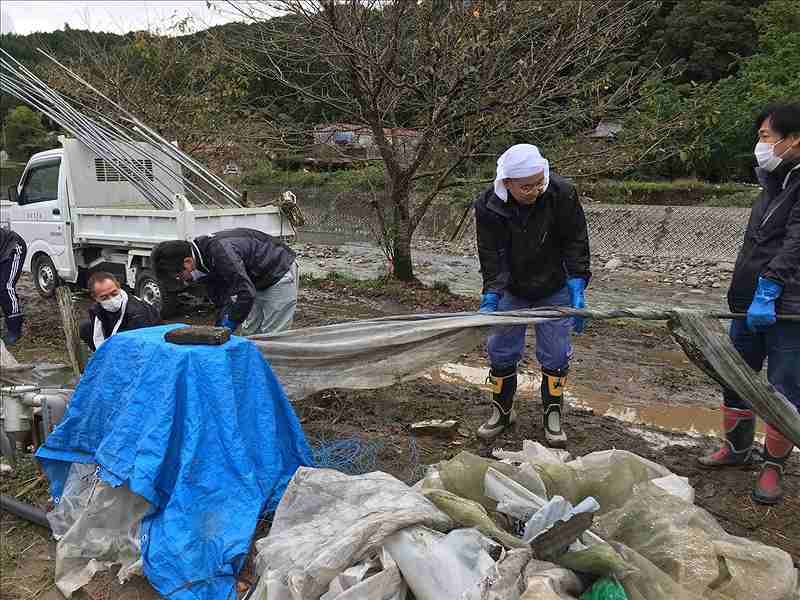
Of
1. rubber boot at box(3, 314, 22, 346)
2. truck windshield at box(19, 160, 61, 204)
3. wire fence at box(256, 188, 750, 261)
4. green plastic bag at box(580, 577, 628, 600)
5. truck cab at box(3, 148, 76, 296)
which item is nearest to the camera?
green plastic bag at box(580, 577, 628, 600)

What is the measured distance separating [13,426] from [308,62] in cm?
620

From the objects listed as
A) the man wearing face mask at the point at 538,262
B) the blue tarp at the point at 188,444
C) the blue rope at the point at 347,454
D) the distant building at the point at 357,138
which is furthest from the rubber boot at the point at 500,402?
the distant building at the point at 357,138

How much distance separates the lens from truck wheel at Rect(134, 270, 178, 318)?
7.11 meters

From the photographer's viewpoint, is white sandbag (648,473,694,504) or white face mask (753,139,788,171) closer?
white sandbag (648,473,694,504)

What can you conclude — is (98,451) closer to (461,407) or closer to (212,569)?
(212,569)

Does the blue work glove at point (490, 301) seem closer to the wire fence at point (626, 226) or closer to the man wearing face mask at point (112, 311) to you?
the man wearing face mask at point (112, 311)

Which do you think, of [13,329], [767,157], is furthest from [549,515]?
[13,329]

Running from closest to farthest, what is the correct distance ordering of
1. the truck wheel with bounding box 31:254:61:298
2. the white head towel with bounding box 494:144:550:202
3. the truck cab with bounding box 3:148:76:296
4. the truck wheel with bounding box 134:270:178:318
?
the white head towel with bounding box 494:144:550:202, the truck wheel with bounding box 134:270:178:318, the truck cab with bounding box 3:148:76:296, the truck wheel with bounding box 31:254:61:298

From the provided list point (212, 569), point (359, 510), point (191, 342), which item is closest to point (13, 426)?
Answer: point (191, 342)

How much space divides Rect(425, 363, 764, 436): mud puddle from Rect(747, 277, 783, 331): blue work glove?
5.47 feet

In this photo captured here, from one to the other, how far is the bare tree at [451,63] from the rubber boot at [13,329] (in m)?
4.31

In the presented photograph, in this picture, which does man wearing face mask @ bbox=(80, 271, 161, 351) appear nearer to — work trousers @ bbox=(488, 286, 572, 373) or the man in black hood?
work trousers @ bbox=(488, 286, 572, 373)

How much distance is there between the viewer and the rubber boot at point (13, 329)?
641cm

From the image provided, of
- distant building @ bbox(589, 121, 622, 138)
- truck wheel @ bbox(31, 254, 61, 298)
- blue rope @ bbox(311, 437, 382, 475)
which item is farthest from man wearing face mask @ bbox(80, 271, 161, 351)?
distant building @ bbox(589, 121, 622, 138)
